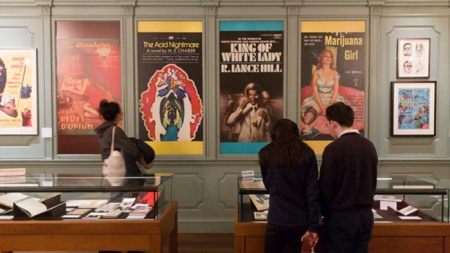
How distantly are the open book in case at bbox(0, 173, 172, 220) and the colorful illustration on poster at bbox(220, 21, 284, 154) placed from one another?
2051 millimetres

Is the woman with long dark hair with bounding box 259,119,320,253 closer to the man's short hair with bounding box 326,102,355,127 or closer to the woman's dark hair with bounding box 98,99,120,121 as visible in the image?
the man's short hair with bounding box 326,102,355,127

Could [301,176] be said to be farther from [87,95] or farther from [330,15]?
[87,95]

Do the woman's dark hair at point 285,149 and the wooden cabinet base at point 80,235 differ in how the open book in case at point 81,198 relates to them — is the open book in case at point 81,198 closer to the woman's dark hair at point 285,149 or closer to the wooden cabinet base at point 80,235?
the wooden cabinet base at point 80,235

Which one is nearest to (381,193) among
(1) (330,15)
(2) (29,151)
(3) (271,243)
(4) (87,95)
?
(3) (271,243)

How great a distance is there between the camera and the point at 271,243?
7.52 ft

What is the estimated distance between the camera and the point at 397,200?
2709 millimetres

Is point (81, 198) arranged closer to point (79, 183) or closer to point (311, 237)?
point (79, 183)

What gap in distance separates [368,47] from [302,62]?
0.93 meters

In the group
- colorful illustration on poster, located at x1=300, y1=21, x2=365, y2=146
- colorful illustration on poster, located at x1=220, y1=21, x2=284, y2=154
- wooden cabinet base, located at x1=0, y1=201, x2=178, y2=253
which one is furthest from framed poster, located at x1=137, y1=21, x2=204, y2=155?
wooden cabinet base, located at x1=0, y1=201, x2=178, y2=253

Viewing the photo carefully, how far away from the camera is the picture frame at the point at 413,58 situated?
15.7 ft

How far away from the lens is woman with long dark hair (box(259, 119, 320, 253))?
2.19 m

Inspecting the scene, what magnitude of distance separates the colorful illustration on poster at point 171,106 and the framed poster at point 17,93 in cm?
152

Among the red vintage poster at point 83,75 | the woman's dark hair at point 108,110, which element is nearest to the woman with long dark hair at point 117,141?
the woman's dark hair at point 108,110

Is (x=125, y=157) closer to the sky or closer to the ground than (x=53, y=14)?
closer to the ground
